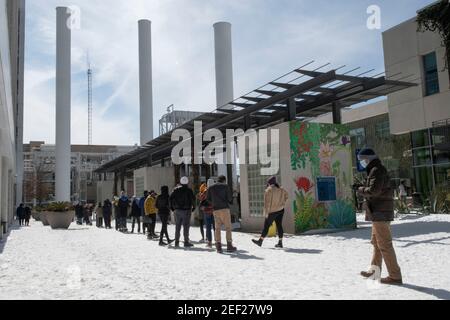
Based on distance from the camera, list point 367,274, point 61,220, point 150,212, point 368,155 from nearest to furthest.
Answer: point 368,155, point 367,274, point 150,212, point 61,220

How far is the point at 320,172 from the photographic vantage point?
514 inches

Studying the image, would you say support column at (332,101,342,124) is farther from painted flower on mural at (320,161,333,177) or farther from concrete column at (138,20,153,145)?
concrete column at (138,20,153,145)

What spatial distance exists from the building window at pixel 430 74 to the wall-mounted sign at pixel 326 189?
47.3ft

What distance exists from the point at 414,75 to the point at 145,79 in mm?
27000

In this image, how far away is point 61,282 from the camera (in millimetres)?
6094

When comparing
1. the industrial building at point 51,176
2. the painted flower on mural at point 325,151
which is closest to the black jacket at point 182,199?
the painted flower on mural at point 325,151

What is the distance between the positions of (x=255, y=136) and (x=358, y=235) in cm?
488

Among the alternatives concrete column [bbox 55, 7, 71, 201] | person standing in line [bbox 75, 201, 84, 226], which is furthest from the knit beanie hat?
concrete column [bbox 55, 7, 71, 201]

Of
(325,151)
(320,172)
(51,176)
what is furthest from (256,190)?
(51,176)

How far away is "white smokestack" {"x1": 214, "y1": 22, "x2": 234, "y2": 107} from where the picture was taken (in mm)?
41312

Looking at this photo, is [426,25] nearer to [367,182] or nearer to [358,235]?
[358,235]

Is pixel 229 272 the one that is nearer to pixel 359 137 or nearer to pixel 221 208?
pixel 221 208
